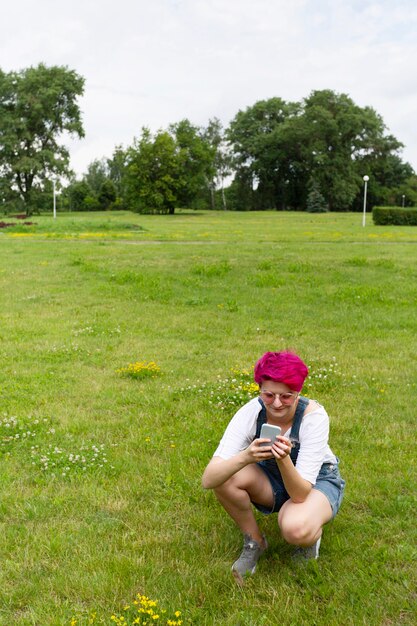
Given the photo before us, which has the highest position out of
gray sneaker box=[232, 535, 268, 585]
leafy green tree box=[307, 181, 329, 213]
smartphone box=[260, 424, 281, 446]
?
leafy green tree box=[307, 181, 329, 213]

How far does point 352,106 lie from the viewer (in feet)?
238

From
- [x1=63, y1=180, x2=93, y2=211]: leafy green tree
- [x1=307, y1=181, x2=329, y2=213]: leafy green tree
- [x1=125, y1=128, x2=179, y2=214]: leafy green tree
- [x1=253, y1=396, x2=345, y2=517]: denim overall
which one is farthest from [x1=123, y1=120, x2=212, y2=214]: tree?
[x1=253, y1=396, x2=345, y2=517]: denim overall

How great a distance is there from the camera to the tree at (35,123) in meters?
58.1

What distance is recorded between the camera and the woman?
3.13 meters

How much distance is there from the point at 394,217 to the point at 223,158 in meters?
50.3

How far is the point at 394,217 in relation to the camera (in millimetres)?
41469

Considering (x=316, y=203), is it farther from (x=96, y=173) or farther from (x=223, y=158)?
(x=96, y=173)

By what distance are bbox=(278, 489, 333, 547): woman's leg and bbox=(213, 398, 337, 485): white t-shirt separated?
0.11 metres

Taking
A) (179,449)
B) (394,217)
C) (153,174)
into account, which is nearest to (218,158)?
(153,174)

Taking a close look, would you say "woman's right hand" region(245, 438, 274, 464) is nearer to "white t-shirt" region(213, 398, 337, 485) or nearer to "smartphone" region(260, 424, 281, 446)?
"smartphone" region(260, 424, 281, 446)

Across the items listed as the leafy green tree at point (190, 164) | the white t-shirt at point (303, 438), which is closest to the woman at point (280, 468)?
the white t-shirt at point (303, 438)

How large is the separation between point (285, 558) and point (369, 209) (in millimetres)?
78432

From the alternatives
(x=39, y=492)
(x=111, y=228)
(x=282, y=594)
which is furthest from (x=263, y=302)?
(x=111, y=228)

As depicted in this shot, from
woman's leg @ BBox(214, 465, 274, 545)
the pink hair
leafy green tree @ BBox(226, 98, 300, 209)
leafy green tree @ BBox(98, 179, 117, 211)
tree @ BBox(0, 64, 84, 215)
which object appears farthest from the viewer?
leafy green tree @ BBox(98, 179, 117, 211)
